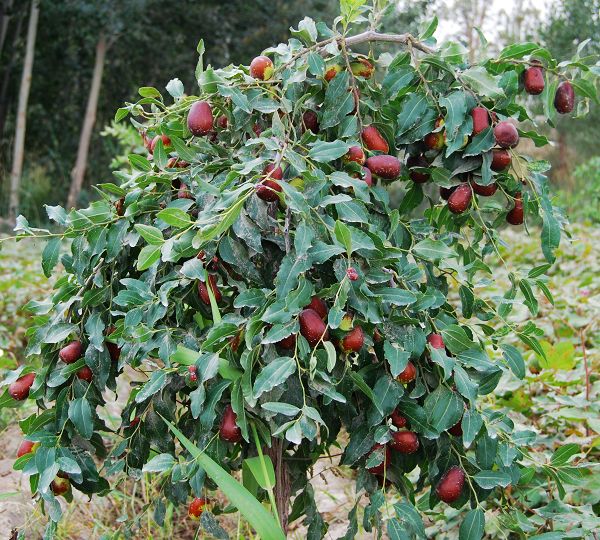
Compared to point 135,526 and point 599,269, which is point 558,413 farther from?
point 599,269

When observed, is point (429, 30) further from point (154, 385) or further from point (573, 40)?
point (573, 40)

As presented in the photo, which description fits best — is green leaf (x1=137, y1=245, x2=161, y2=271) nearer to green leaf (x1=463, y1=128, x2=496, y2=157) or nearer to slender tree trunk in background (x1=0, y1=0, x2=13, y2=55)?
green leaf (x1=463, y1=128, x2=496, y2=157)

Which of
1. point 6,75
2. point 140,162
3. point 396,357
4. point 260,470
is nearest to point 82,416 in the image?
point 260,470

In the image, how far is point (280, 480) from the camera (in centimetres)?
134

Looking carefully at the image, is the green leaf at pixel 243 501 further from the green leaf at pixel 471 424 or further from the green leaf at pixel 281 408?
the green leaf at pixel 471 424

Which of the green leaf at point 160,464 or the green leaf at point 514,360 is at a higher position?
the green leaf at point 514,360

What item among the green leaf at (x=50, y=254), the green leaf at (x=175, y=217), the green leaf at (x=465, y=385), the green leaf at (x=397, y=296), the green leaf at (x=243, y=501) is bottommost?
the green leaf at (x=243, y=501)

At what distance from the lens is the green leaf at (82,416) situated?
4.17ft

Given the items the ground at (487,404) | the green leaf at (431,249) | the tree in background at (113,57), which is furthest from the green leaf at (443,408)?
the tree in background at (113,57)

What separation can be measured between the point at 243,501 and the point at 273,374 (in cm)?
21

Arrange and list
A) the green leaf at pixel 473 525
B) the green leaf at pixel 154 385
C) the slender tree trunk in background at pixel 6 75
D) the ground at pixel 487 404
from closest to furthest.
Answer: the green leaf at pixel 154 385, the green leaf at pixel 473 525, the ground at pixel 487 404, the slender tree trunk in background at pixel 6 75

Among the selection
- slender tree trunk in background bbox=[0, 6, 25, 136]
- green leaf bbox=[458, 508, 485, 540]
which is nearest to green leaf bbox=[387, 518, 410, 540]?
green leaf bbox=[458, 508, 485, 540]

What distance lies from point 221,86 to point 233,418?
20.2 inches

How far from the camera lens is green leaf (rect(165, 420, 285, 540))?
109cm
